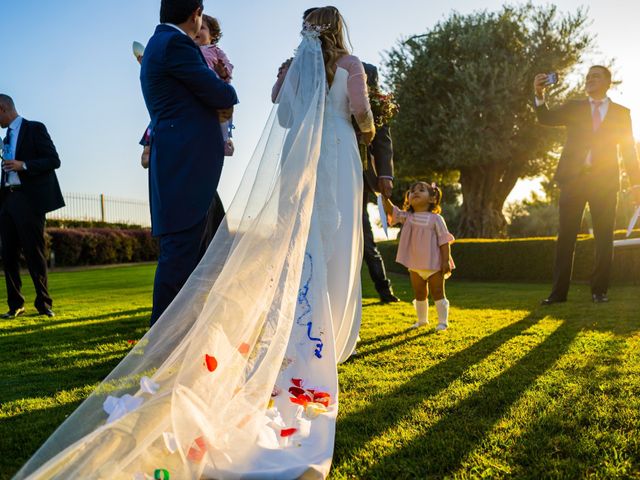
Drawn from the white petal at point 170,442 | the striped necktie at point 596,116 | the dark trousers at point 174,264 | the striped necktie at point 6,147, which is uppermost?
the striped necktie at point 596,116

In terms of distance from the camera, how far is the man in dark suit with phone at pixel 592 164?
263 inches

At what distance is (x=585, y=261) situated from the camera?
36.8ft

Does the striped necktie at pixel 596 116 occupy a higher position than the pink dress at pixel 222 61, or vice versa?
the striped necktie at pixel 596 116

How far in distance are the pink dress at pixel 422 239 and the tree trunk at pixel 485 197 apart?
17461 mm

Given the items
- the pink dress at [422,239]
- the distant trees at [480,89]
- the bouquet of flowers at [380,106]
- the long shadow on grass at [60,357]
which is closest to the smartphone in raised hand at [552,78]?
the pink dress at [422,239]

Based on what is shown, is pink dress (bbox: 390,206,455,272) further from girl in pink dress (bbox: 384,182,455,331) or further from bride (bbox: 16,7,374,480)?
bride (bbox: 16,7,374,480)

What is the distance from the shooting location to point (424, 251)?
17.5ft

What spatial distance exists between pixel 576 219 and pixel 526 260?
5.87 metres

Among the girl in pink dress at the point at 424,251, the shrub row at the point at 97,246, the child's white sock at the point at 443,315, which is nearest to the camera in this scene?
the child's white sock at the point at 443,315

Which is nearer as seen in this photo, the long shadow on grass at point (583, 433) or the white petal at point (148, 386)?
the long shadow on grass at point (583, 433)

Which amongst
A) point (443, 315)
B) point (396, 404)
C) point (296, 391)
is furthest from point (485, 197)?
point (296, 391)

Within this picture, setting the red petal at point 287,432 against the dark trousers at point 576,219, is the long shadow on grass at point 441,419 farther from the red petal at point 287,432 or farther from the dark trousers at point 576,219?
the dark trousers at point 576,219

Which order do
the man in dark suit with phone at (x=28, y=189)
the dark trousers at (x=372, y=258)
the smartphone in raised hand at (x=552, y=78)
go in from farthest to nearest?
the dark trousers at (x=372, y=258) → the man in dark suit with phone at (x=28, y=189) → the smartphone in raised hand at (x=552, y=78)

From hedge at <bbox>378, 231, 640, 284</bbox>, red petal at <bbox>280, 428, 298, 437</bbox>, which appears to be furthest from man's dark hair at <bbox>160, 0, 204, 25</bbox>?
hedge at <bbox>378, 231, 640, 284</bbox>
